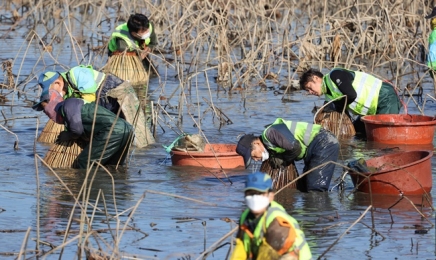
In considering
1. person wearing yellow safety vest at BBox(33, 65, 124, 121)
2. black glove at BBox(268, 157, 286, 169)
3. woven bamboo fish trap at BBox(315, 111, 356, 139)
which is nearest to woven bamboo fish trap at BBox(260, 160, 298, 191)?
black glove at BBox(268, 157, 286, 169)

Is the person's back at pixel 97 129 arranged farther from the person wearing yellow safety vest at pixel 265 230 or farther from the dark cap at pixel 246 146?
the person wearing yellow safety vest at pixel 265 230

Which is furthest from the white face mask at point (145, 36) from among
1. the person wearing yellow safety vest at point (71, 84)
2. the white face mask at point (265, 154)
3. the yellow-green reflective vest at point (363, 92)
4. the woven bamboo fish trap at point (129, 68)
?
the white face mask at point (265, 154)

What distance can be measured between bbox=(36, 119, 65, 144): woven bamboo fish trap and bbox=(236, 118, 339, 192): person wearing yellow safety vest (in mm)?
3232

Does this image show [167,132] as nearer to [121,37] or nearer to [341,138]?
[341,138]

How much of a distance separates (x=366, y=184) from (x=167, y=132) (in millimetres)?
3868

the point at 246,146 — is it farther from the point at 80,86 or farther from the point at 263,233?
the point at 263,233

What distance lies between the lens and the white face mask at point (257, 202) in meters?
5.26

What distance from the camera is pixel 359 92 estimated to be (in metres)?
11.4

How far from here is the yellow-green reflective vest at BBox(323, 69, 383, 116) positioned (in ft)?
36.8

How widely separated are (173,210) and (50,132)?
3410 millimetres

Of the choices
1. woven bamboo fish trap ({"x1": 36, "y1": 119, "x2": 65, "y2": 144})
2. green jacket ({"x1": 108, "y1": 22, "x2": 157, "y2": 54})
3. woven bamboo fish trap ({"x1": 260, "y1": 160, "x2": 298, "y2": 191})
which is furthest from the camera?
green jacket ({"x1": 108, "y1": 22, "x2": 157, "y2": 54})

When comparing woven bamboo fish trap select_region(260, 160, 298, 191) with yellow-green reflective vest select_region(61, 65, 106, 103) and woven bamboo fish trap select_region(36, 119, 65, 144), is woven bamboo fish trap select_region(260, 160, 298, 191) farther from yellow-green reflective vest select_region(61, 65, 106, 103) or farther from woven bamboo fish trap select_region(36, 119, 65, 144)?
woven bamboo fish trap select_region(36, 119, 65, 144)

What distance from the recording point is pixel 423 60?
16750 millimetres

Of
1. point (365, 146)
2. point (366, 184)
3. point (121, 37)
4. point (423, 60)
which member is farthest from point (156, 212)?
point (423, 60)
